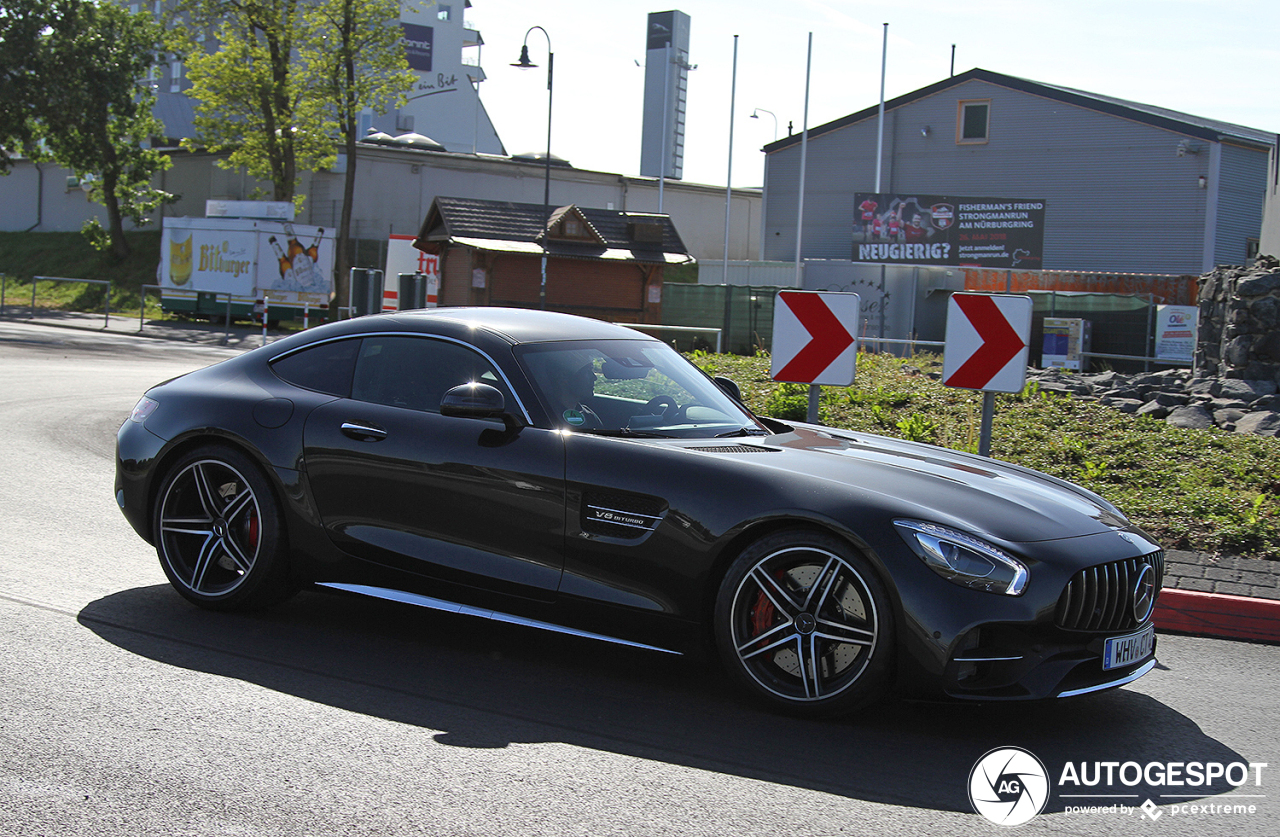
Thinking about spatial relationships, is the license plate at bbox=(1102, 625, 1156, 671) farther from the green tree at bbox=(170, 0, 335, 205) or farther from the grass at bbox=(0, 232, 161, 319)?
the grass at bbox=(0, 232, 161, 319)

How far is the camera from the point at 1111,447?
9500 millimetres

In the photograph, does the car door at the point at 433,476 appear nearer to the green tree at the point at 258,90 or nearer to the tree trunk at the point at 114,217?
the green tree at the point at 258,90

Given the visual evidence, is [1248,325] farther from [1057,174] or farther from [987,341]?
[1057,174]

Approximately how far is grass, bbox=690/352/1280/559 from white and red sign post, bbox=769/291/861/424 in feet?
6.80

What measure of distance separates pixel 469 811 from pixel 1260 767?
8.87 feet

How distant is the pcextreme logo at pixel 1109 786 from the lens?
142 inches

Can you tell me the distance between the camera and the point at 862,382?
13.7m

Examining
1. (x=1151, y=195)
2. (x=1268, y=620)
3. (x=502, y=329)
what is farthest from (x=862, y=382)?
(x=1151, y=195)

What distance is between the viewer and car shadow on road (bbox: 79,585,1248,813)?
3898 mm

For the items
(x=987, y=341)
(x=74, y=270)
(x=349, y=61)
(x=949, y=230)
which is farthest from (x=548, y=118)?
(x=987, y=341)

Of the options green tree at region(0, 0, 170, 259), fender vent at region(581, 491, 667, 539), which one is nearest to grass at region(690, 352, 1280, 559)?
fender vent at region(581, 491, 667, 539)

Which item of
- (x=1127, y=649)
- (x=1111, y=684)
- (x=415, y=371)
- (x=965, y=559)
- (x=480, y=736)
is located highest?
(x=415, y=371)

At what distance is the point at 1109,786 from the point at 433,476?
2.79 m

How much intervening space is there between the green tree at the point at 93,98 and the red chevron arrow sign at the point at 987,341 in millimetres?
37869
